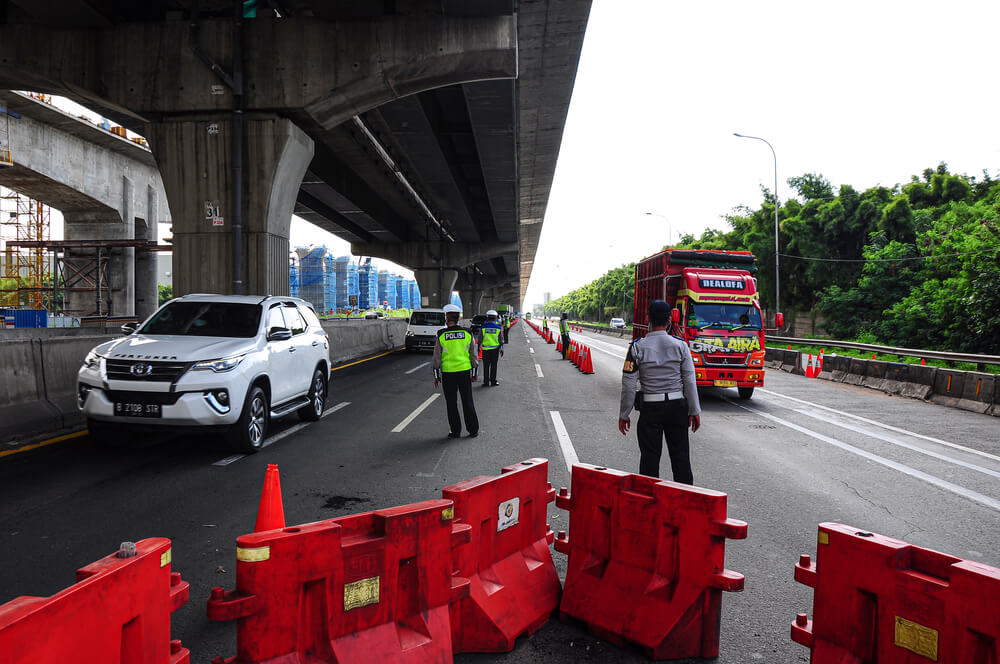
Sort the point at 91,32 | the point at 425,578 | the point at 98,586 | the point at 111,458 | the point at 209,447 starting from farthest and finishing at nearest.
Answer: the point at 91,32 < the point at 209,447 < the point at 111,458 < the point at 425,578 < the point at 98,586

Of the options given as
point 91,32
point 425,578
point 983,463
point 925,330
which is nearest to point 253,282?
point 91,32

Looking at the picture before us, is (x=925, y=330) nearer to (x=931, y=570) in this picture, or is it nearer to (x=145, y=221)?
(x=931, y=570)

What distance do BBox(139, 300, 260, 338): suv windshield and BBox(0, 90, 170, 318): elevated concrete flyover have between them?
25234mm

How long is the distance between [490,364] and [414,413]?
16.0ft

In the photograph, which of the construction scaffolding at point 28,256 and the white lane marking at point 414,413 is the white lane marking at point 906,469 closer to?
the white lane marking at point 414,413

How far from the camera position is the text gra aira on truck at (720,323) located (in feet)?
42.9

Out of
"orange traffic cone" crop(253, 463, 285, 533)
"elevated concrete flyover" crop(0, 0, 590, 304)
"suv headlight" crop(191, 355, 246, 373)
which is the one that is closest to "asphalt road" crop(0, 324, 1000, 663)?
"orange traffic cone" crop(253, 463, 285, 533)

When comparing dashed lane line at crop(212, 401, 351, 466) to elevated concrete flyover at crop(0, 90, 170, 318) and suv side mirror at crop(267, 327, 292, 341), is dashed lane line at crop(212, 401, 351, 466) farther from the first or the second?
elevated concrete flyover at crop(0, 90, 170, 318)

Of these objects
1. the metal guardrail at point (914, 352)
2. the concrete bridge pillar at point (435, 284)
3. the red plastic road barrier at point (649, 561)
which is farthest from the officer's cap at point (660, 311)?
the concrete bridge pillar at point (435, 284)

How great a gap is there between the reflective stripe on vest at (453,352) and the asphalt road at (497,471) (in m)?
1.05

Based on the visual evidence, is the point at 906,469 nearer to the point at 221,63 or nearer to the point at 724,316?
the point at 724,316

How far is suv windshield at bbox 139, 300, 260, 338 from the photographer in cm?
796

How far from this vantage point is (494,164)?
80.8ft

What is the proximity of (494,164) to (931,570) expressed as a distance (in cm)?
2347
